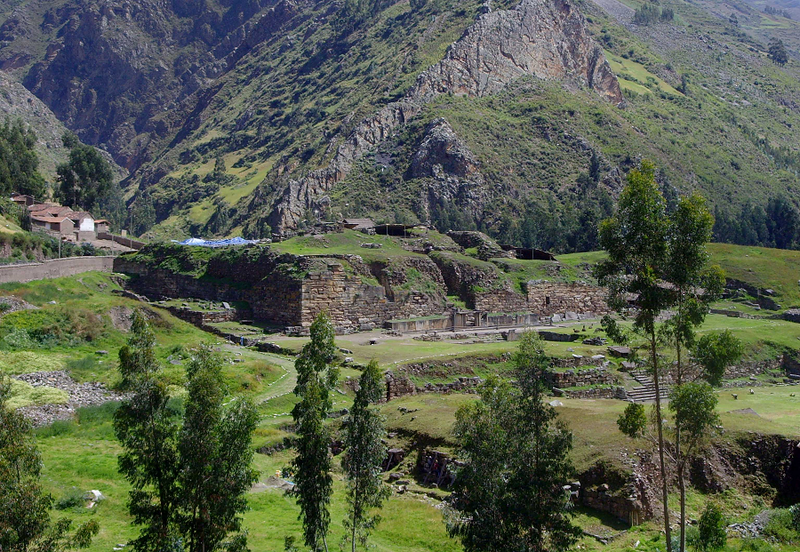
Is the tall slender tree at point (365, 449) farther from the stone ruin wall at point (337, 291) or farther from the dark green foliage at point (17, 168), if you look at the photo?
the dark green foliage at point (17, 168)

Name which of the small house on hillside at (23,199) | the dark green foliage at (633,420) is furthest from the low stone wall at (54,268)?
the dark green foliage at (633,420)

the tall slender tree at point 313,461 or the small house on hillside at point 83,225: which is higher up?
the small house on hillside at point 83,225

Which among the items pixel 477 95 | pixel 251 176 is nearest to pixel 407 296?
pixel 477 95

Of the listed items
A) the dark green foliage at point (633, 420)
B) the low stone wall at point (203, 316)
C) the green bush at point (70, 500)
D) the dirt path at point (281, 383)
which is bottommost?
the green bush at point (70, 500)

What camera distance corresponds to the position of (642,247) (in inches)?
655

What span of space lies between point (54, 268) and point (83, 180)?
36.5 meters

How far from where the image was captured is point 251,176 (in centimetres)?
14638

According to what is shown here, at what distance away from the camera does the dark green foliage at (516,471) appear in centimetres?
1511

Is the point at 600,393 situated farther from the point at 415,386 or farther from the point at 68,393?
the point at 68,393

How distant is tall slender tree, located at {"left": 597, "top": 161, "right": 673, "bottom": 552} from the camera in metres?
16.5

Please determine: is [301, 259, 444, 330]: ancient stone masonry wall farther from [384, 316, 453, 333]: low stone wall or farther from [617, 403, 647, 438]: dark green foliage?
[617, 403, 647, 438]: dark green foliage

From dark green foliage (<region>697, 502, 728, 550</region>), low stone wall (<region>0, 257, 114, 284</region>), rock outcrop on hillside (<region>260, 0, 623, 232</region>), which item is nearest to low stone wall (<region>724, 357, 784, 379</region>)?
dark green foliage (<region>697, 502, 728, 550</region>)

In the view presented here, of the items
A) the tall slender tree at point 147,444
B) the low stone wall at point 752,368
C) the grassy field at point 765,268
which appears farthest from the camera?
the grassy field at point 765,268

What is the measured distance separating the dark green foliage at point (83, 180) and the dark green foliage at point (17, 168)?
2334 millimetres
